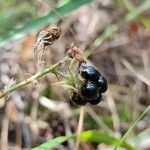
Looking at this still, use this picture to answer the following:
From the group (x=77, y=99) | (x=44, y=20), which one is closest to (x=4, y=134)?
(x=44, y=20)

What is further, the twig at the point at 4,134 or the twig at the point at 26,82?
the twig at the point at 4,134

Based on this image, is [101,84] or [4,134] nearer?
[101,84]

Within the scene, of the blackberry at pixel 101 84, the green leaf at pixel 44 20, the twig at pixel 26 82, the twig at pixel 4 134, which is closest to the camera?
the twig at pixel 26 82

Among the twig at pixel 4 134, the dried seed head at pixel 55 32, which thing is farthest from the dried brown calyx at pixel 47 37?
the twig at pixel 4 134

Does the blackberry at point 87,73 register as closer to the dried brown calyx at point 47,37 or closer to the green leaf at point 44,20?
the dried brown calyx at point 47,37

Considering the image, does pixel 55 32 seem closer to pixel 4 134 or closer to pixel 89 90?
pixel 89 90

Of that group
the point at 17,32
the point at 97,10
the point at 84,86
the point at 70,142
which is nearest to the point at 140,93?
the point at 70,142

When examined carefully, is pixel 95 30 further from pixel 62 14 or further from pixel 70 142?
pixel 62 14
